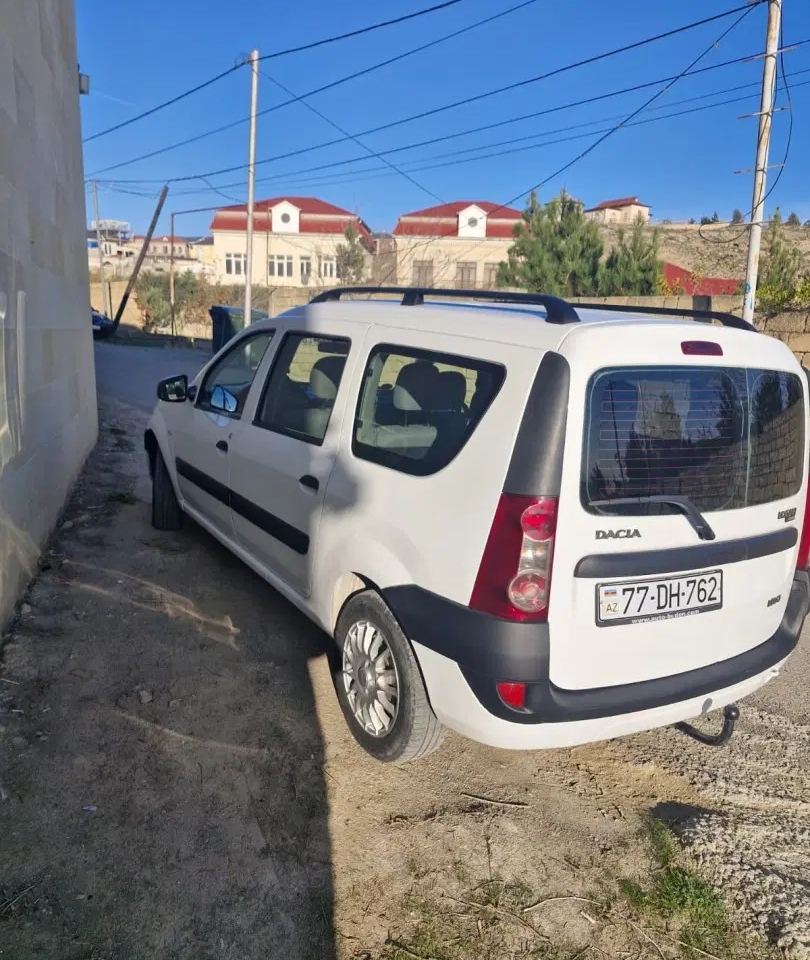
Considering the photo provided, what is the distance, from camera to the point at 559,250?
837 inches

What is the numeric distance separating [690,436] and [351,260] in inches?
1528

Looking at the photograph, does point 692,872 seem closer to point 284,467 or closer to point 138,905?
point 138,905

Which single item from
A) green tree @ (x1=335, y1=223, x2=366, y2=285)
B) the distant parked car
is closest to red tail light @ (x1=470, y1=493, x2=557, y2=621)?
the distant parked car

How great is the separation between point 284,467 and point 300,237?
53.5 meters

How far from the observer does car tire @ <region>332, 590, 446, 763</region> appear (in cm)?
271

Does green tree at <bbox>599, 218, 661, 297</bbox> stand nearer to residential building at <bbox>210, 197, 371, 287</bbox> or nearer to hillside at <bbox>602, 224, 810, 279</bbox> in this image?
hillside at <bbox>602, 224, 810, 279</bbox>

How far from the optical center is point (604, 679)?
2.40 metres

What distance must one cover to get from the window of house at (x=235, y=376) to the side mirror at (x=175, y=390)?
191 mm

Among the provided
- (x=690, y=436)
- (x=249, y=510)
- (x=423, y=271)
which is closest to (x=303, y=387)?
(x=249, y=510)

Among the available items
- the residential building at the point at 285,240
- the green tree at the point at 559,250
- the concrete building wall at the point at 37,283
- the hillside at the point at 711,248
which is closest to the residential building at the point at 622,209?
the hillside at the point at 711,248

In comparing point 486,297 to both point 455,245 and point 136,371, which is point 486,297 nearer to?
point 136,371

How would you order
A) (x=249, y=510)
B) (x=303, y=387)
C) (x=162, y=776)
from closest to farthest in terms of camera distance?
(x=162, y=776) → (x=303, y=387) → (x=249, y=510)

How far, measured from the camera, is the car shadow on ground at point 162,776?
2152mm

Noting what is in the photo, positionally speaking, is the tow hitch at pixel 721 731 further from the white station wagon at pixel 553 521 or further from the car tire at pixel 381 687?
the car tire at pixel 381 687
